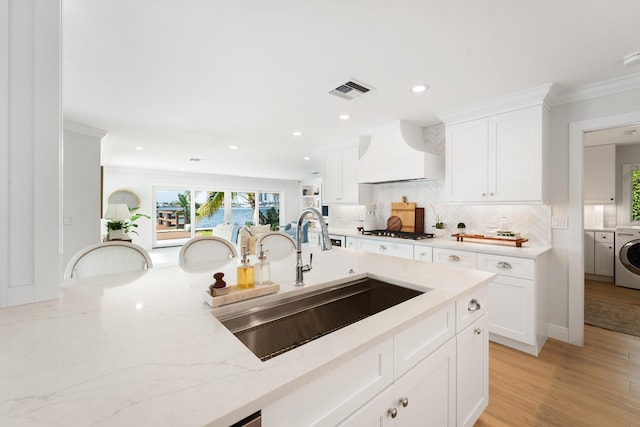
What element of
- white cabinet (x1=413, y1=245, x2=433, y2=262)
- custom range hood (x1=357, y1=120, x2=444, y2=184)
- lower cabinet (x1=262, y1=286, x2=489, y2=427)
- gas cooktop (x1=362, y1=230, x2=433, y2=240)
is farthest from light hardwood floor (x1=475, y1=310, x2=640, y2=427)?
custom range hood (x1=357, y1=120, x2=444, y2=184)

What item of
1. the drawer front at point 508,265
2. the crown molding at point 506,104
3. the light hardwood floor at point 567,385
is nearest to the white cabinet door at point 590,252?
the light hardwood floor at point 567,385

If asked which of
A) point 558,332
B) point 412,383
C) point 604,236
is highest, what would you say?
point 604,236

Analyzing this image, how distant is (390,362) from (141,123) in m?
3.99

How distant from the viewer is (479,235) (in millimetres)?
3094

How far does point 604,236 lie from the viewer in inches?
178

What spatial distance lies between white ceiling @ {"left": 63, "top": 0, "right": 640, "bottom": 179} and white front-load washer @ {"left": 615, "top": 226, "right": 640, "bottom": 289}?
10.9 ft

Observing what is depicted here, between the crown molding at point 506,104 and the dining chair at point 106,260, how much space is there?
3.19 m

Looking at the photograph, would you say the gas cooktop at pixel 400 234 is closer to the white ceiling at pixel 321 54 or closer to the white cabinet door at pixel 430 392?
the white ceiling at pixel 321 54

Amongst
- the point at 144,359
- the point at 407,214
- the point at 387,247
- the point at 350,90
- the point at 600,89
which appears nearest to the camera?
the point at 144,359

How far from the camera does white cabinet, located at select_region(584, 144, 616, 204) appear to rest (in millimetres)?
4586

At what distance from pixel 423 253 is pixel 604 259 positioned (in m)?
3.81

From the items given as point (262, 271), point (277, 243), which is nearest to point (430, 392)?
point (262, 271)

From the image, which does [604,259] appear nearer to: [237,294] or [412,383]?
[412,383]

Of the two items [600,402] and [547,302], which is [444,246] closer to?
[547,302]
